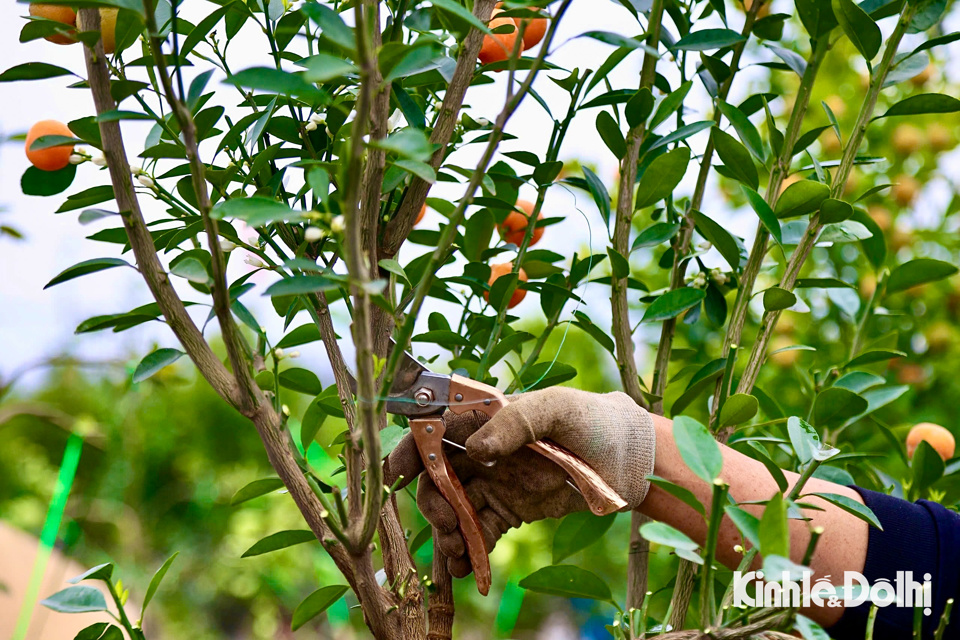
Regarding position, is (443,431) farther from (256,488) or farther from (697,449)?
(697,449)

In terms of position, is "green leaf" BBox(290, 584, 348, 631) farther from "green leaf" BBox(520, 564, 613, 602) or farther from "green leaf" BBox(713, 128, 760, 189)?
"green leaf" BBox(713, 128, 760, 189)

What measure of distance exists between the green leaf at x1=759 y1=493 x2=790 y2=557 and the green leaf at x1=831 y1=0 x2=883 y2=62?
0.51 m

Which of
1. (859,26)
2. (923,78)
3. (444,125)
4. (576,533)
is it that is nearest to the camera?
(444,125)

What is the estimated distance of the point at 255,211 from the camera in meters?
0.45

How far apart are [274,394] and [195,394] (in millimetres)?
3202

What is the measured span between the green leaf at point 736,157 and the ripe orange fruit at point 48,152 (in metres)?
0.55

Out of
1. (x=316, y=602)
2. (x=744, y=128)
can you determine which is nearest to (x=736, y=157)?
(x=744, y=128)

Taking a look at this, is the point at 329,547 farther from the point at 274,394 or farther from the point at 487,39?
the point at 487,39

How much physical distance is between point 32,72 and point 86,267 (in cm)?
14

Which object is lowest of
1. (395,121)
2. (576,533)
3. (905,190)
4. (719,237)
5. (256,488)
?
(576,533)

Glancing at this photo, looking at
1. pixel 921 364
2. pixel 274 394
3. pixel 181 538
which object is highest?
pixel 274 394

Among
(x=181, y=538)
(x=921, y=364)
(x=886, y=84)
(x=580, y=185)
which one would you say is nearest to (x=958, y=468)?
(x=886, y=84)

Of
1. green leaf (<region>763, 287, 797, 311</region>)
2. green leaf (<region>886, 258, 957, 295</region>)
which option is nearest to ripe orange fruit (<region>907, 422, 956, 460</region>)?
green leaf (<region>886, 258, 957, 295</region>)

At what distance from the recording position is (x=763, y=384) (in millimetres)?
1480
